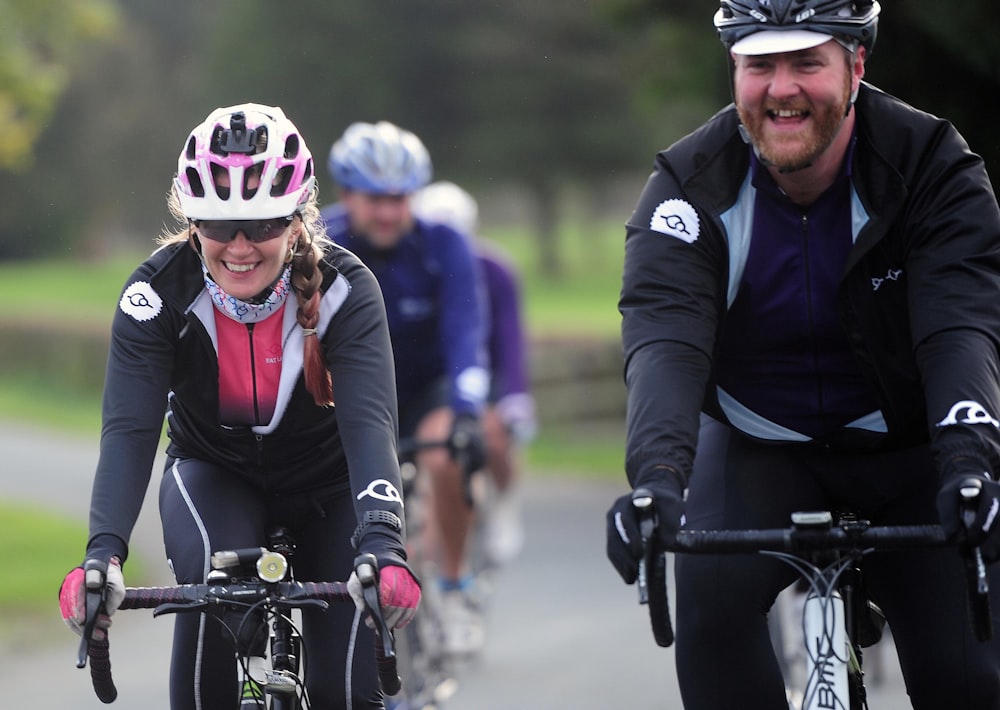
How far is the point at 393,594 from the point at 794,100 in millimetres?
1486

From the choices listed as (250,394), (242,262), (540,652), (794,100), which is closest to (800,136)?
(794,100)

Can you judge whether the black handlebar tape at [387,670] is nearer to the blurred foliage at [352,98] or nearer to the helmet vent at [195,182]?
the helmet vent at [195,182]

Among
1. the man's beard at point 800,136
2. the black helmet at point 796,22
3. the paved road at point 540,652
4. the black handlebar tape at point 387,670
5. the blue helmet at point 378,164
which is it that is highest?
the blue helmet at point 378,164

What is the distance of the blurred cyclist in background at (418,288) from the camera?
7.31 m

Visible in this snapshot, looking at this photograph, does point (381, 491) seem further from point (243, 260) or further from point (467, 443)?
point (467, 443)

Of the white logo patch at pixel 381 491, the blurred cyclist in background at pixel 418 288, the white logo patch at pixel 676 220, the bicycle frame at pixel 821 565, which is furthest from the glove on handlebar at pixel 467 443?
the bicycle frame at pixel 821 565

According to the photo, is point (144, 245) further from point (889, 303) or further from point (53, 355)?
point (889, 303)

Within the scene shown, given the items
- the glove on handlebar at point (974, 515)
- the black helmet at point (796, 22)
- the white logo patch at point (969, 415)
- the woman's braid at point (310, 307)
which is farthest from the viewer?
the woman's braid at point (310, 307)

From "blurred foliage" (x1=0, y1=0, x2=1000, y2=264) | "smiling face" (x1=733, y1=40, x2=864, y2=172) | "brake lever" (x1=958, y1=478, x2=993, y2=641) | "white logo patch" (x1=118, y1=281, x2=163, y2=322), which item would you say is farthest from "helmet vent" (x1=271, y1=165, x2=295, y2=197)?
"blurred foliage" (x1=0, y1=0, x2=1000, y2=264)

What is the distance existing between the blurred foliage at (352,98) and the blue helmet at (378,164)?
18274 millimetres

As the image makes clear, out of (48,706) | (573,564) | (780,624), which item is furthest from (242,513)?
(573,564)

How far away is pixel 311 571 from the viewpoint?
479 cm

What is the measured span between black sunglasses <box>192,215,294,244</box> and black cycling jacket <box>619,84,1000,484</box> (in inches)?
35.2

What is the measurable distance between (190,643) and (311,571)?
0.44 m
